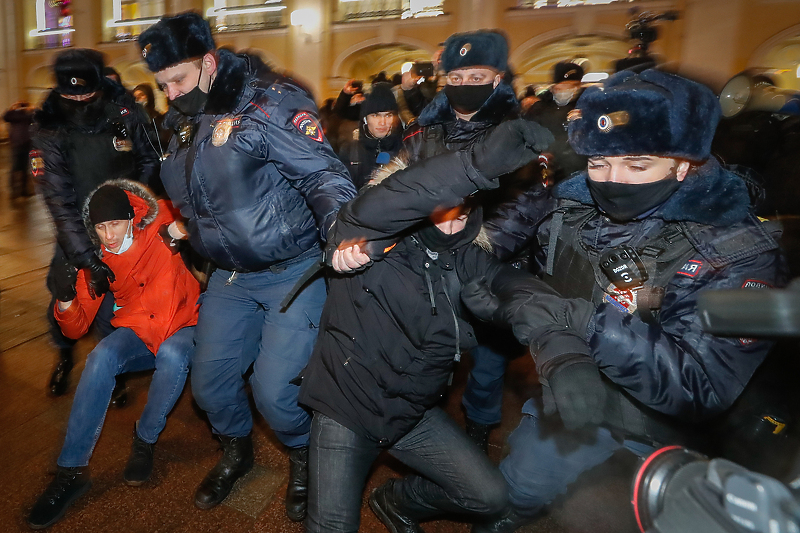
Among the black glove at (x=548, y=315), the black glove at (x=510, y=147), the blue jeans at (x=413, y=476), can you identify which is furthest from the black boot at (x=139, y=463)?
the black glove at (x=510, y=147)

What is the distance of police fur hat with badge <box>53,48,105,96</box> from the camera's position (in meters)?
3.36

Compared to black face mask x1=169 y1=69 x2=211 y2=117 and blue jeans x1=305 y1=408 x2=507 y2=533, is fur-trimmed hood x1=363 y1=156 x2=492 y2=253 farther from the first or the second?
black face mask x1=169 y1=69 x2=211 y2=117

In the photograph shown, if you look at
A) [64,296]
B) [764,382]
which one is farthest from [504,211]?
[64,296]

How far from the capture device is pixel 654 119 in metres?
1.63

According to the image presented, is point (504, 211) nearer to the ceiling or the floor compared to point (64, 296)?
nearer to the ceiling

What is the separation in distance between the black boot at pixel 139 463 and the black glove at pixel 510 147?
92.8 inches

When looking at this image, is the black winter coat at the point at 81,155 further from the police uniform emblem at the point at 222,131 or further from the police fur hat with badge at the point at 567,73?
the police fur hat with badge at the point at 567,73

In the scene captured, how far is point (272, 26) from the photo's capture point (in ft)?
60.5

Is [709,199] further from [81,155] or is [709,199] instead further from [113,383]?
[81,155]

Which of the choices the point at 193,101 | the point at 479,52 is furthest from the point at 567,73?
the point at 193,101

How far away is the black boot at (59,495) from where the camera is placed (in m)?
2.46

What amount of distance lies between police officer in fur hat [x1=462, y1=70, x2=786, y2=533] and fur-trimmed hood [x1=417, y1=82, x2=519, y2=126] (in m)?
1.02

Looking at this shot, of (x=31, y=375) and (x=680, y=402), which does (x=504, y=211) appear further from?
(x=31, y=375)

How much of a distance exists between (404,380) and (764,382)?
152cm
